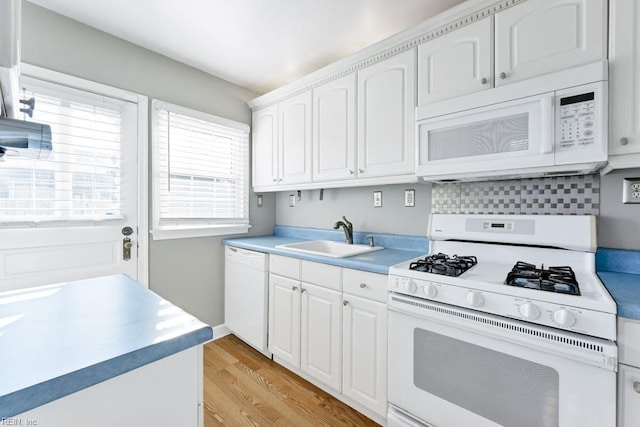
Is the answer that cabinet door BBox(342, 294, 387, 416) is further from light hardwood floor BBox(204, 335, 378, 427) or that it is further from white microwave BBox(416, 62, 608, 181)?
white microwave BBox(416, 62, 608, 181)

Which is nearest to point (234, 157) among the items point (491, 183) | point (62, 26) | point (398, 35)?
point (62, 26)

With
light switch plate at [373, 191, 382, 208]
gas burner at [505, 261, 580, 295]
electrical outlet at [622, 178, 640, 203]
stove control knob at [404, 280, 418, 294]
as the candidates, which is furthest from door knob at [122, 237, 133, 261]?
electrical outlet at [622, 178, 640, 203]

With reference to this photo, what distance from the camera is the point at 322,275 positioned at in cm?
191

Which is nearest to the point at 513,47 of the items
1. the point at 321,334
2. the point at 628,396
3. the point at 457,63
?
the point at 457,63

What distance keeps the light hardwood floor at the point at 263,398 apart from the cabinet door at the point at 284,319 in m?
0.16

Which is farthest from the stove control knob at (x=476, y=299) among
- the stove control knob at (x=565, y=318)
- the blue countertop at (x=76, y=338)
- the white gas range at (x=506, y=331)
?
the blue countertop at (x=76, y=338)

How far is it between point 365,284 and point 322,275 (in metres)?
0.34

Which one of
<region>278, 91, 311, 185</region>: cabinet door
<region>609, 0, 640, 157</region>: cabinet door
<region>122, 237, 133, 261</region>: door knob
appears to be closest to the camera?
<region>609, 0, 640, 157</region>: cabinet door

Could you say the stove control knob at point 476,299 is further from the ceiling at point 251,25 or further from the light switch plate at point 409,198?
the ceiling at point 251,25

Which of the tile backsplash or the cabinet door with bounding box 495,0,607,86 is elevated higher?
the cabinet door with bounding box 495,0,607,86

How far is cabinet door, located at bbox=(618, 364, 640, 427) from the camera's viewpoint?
0.95m

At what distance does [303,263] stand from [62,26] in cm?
223

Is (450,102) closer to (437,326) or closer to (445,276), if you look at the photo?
(445,276)

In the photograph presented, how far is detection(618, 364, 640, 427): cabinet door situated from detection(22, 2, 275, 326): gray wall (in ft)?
8.78
